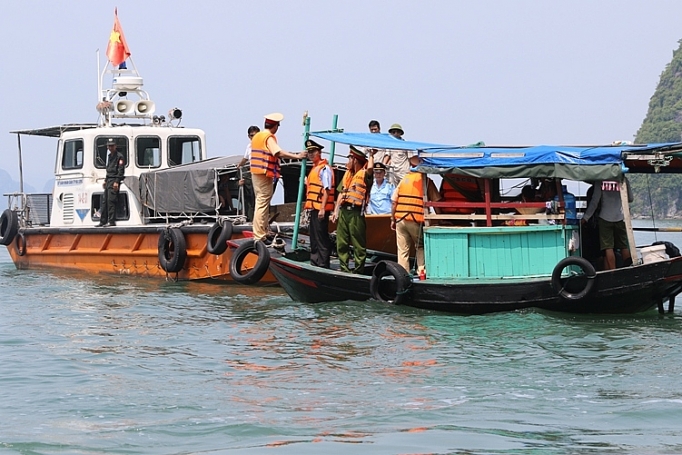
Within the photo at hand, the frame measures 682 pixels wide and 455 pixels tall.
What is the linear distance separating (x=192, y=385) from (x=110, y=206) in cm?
1058

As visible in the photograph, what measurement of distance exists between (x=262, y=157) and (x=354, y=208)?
1888 millimetres

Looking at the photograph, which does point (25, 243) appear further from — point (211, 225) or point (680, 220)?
point (680, 220)

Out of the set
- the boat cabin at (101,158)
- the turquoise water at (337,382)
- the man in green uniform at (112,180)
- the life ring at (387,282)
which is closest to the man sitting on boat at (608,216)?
the turquoise water at (337,382)

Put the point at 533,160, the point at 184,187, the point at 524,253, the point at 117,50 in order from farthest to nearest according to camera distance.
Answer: the point at 117,50 < the point at 184,187 < the point at 524,253 < the point at 533,160

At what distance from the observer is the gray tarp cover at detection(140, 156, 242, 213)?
59.5ft

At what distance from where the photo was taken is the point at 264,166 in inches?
598

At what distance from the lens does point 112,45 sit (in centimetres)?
2186

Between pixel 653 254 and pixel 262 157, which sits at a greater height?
pixel 262 157

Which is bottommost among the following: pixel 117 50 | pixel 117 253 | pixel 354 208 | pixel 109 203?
pixel 117 253

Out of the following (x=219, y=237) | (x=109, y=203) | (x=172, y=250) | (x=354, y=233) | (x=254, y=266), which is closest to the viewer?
(x=354, y=233)

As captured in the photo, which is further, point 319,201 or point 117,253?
point 117,253

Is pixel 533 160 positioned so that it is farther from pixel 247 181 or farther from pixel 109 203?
pixel 109 203

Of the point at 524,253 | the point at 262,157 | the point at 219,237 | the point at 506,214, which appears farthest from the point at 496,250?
the point at 219,237

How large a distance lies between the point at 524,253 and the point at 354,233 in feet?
7.92
